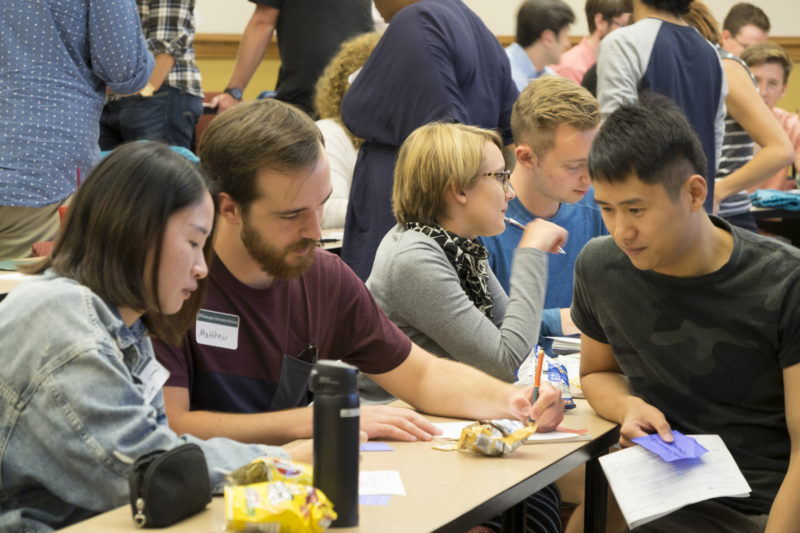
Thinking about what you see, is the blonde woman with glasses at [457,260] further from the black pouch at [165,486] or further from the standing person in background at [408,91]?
the black pouch at [165,486]

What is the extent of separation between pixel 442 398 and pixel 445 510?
2.12 ft

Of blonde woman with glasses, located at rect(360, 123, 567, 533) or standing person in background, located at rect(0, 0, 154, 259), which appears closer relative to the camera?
blonde woman with glasses, located at rect(360, 123, 567, 533)

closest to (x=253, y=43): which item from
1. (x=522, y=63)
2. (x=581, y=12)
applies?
(x=522, y=63)

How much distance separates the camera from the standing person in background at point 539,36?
665 centimetres

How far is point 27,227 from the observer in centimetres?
327

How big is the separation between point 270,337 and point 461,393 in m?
0.43

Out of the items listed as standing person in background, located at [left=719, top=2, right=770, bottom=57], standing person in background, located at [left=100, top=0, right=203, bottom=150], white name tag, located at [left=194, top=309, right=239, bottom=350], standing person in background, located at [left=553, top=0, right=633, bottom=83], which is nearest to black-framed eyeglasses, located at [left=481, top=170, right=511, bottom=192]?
white name tag, located at [left=194, top=309, right=239, bottom=350]

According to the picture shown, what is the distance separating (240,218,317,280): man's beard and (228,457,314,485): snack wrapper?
64 centimetres

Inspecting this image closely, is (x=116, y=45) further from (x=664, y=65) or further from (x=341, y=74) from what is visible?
(x=664, y=65)

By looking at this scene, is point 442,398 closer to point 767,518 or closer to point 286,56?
point 767,518

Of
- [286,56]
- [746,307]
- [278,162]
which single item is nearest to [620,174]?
[746,307]

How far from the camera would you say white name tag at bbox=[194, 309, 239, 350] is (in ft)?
6.37

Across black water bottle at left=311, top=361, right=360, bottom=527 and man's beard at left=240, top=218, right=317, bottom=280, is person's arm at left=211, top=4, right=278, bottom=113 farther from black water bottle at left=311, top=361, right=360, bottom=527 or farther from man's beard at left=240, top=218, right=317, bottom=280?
black water bottle at left=311, top=361, right=360, bottom=527

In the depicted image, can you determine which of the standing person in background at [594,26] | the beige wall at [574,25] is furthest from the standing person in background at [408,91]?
the beige wall at [574,25]
